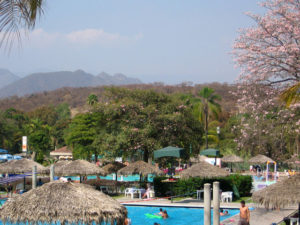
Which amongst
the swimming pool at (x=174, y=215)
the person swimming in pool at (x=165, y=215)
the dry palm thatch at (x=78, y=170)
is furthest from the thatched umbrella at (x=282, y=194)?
the dry palm thatch at (x=78, y=170)

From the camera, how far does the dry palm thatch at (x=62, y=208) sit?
11086 mm

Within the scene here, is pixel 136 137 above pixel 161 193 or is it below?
above

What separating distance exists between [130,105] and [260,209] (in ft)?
47.4

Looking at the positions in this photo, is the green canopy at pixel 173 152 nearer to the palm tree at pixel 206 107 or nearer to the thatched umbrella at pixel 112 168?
the thatched umbrella at pixel 112 168

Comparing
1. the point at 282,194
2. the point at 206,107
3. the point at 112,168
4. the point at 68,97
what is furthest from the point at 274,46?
the point at 68,97

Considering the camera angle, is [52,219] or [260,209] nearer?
Answer: [52,219]

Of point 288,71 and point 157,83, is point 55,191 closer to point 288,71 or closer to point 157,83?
point 288,71

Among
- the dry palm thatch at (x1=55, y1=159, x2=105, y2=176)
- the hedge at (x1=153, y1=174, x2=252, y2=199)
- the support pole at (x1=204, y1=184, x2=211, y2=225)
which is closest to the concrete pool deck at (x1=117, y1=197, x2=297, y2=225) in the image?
the hedge at (x1=153, y1=174, x2=252, y2=199)

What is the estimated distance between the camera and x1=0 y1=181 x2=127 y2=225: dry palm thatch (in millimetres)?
11086

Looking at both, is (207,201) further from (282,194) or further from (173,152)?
(173,152)

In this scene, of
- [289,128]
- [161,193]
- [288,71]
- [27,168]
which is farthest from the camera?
[27,168]

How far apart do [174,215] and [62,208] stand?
951cm

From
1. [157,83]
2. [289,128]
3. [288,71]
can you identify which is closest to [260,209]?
[289,128]

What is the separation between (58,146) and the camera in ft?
245
